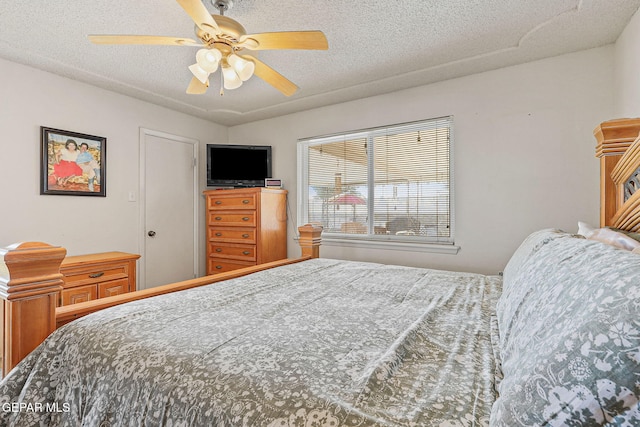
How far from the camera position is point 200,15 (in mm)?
1391

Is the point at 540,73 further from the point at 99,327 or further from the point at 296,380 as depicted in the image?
the point at 99,327

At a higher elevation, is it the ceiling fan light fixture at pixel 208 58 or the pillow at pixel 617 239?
the ceiling fan light fixture at pixel 208 58

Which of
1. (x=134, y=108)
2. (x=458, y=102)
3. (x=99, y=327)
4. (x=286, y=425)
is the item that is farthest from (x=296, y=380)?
(x=134, y=108)

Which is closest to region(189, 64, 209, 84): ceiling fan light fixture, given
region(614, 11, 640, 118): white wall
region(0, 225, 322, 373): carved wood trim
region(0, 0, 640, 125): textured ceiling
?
region(0, 0, 640, 125): textured ceiling

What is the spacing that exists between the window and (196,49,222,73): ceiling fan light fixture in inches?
80.3

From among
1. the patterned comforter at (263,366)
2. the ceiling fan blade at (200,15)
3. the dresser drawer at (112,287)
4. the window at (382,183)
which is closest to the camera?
the patterned comforter at (263,366)

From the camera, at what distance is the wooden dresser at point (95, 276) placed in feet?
8.16

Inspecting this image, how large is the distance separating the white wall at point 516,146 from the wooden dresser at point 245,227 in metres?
1.38

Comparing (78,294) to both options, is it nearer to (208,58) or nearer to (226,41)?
(208,58)

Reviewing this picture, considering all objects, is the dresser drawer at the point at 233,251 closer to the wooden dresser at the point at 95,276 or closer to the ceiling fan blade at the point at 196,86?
the wooden dresser at the point at 95,276

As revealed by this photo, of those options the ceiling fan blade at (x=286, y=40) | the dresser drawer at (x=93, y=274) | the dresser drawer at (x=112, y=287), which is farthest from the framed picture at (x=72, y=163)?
the ceiling fan blade at (x=286, y=40)

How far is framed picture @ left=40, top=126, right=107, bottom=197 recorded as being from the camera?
2705 mm

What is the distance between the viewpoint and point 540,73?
98.6 inches

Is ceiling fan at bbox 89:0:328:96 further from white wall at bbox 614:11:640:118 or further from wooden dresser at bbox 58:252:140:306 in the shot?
white wall at bbox 614:11:640:118
